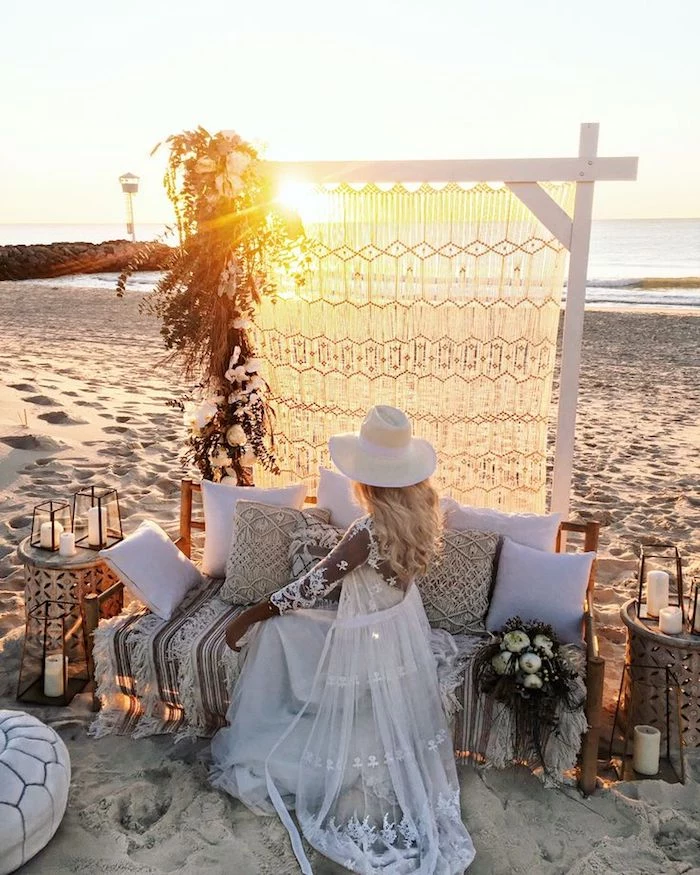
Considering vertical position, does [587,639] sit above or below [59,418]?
above

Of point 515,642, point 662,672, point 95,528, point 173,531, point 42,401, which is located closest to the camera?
point 515,642

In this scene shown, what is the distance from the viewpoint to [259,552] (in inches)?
163

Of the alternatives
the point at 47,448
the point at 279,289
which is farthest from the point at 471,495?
the point at 47,448

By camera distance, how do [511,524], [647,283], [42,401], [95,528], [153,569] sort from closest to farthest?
[153,569]
[511,524]
[95,528]
[42,401]
[647,283]

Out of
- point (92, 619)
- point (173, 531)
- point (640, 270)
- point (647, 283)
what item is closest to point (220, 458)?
point (173, 531)

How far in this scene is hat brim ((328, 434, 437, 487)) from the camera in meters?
3.22

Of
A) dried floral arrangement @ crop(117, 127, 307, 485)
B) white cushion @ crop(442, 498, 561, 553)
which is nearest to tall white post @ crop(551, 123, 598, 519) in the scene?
white cushion @ crop(442, 498, 561, 553)

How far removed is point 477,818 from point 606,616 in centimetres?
195

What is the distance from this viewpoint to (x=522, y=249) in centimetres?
441

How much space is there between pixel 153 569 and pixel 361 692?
1329 millimetres

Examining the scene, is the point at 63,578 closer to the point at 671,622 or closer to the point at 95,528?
the point at 95,528

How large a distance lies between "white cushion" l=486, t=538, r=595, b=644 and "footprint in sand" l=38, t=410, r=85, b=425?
5562 millimetres

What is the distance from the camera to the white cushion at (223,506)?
4434 millimetres

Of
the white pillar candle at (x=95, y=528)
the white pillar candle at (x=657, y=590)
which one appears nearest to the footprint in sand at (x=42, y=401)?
the white pillar candle at (x=95, y=528)
